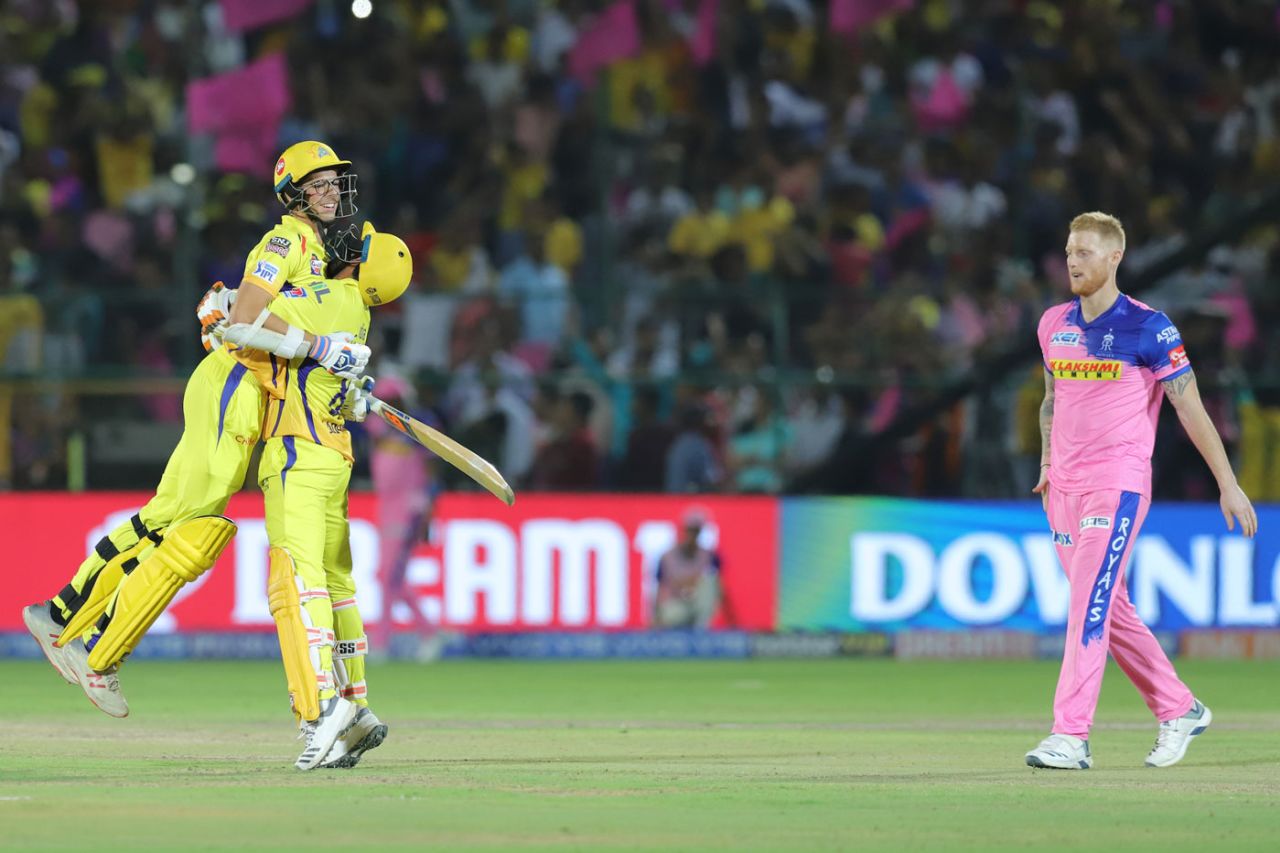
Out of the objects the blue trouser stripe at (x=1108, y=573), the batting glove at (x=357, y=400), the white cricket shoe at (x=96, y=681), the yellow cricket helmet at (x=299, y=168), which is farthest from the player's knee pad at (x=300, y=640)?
the blue trouser stripe at (x=1108, y=573)

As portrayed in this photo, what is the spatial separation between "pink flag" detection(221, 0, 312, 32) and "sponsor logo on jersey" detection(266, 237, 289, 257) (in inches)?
529

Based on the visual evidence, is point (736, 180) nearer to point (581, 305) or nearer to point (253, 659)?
point (581, 305)

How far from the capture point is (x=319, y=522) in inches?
382

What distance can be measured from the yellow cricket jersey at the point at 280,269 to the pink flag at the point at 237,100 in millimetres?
11919

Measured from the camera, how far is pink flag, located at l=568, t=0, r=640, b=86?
22547 mm

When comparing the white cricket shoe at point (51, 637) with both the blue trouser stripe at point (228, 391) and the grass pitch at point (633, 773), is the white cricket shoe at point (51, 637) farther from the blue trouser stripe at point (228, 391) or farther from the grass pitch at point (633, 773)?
the blue trouser stripe at point (228, 391)

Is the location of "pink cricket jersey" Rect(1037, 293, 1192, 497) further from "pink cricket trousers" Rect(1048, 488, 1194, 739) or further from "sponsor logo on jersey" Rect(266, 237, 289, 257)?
"sponsor logo on jersey" Rect(266, 237, 289, 257)

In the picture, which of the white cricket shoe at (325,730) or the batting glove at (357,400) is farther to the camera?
the batting glove at (357,400)

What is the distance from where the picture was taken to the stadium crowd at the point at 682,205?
60.4 ft

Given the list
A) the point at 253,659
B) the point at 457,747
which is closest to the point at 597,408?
the point at 253,659

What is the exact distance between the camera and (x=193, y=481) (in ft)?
32.7

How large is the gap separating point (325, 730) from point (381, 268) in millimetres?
2047

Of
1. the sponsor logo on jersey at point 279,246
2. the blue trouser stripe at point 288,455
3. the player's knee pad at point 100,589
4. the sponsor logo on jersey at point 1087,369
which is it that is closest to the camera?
the sponsor logo on jersey at point 279,246

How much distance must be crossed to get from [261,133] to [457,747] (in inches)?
463
